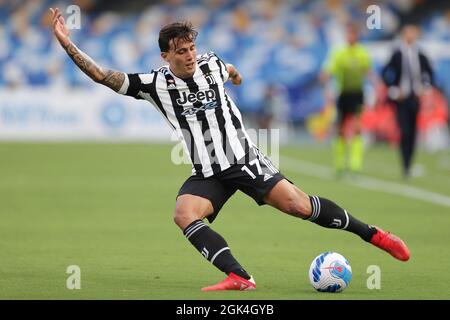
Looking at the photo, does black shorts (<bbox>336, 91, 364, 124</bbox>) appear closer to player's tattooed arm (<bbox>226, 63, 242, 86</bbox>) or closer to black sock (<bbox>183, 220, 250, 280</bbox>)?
player's tattooed arm (<bbox>226, 63, 242, 86</bbox>)

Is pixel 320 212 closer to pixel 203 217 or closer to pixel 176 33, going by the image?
pixel 203 217

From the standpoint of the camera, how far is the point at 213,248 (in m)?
7.93

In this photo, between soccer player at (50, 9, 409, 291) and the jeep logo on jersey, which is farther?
the jeep logo on jersey

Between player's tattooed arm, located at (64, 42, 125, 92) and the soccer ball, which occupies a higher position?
player's tattooed arm, located at (64, 42, 125, 92)

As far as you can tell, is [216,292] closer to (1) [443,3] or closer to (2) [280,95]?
(2) [280,95]

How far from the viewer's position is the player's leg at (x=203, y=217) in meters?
7.89

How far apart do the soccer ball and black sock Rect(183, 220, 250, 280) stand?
0.51 m

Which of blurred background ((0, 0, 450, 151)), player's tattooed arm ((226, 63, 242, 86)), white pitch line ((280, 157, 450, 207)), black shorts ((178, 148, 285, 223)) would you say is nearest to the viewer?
black shorts ((178, 148, 285, 223))

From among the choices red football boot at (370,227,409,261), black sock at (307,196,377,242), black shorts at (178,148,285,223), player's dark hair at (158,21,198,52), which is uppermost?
player's dark hair at (158,21,198,52)

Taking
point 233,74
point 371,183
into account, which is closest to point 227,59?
point 371,183

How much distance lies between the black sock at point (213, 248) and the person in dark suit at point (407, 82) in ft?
36.0

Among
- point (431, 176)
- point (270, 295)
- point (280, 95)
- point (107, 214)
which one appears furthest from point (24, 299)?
point (280, 95)

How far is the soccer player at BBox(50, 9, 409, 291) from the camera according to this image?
8234mm

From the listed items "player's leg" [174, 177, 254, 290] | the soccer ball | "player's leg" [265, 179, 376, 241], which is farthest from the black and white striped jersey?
the soccer ball
